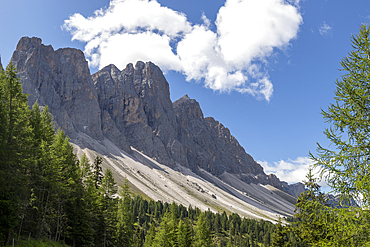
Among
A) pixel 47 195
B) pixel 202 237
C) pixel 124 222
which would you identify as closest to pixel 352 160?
pixel 47 195

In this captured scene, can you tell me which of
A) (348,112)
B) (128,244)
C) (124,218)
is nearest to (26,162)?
(124,218)

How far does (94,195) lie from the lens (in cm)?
3872

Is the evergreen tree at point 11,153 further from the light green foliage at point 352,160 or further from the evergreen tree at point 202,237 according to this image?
the evergreen tree at point 202,237

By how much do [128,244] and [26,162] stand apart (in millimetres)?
25426

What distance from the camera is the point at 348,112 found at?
32.1 ft

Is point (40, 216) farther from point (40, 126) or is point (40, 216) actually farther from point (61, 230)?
point (40, 126)

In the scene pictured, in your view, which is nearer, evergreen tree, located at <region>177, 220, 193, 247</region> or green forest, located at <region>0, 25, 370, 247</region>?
green forest, located at <region>0, 25, 370, 247</region>

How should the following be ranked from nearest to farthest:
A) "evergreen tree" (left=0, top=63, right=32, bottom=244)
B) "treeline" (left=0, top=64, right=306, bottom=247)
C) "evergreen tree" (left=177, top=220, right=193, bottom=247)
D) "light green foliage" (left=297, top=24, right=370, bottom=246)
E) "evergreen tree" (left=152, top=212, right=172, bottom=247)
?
1. "light green foliage" (left=297, top=24, right=370, bottom=246)
2. "evergreen tree" (left=0, top=63, right=32, bottom=244)
3. "treeline" (left=0, top=64, right=306, bottom=247)
4. "evergreen tree" (left=152, top=212, right=172, bottom=247)
5. "evergreen tree" (left=177, top=220, right=193, bottom=247)

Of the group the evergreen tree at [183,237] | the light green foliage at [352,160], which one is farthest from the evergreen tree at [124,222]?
the light green foliage at [352,160]

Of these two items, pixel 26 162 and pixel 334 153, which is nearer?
pixel 334 153

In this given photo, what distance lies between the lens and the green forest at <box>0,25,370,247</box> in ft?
30.9

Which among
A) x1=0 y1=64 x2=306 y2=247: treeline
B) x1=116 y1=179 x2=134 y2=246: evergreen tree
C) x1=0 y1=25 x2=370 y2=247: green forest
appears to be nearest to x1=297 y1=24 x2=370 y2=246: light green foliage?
x1=0 y1=25 x2=370 y2=247: green forest

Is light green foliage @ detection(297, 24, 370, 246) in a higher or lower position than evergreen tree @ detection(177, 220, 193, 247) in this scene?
higher

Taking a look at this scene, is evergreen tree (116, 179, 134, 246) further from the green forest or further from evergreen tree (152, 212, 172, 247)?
evergreen tree (152, 212, 172, 247)
